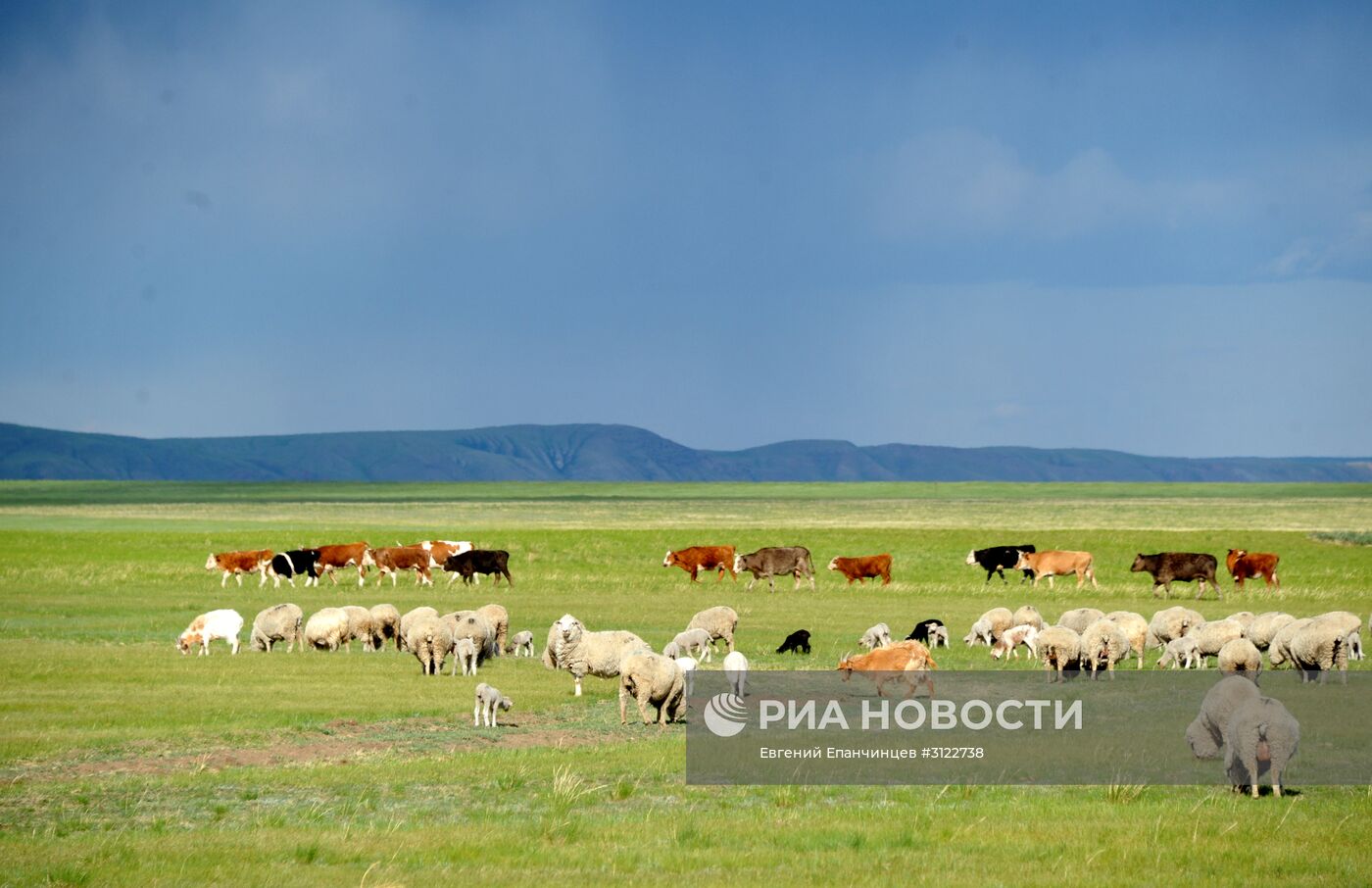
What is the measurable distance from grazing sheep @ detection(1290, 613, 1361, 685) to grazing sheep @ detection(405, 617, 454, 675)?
1417 cm

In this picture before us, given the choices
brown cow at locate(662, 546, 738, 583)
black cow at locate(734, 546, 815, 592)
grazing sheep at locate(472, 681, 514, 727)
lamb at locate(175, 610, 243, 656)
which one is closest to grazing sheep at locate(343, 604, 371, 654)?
lamb at locate(175, 610, 243, 656)

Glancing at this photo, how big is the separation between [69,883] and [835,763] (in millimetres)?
8746

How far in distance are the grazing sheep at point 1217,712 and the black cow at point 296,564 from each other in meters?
36.2

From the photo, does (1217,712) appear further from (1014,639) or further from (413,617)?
(413,617)

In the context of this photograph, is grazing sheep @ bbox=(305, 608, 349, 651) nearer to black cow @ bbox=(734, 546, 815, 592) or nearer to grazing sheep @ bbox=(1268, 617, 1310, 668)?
grazing sheep @ bbox=(1268, 617, 1310, 668)

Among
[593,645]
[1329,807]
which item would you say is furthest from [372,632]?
[1329,807]

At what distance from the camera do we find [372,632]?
28250 mm

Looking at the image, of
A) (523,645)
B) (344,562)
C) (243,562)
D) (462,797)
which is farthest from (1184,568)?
(462,797)

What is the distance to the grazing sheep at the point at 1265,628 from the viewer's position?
2373 centimetres

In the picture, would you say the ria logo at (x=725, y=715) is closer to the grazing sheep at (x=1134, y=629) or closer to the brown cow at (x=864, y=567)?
the grazing sheep at (x=1134, y=629)

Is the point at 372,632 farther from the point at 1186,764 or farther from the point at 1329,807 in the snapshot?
the point at 1329,807

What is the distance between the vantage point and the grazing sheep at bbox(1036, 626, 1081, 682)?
A: 21750 millimetres

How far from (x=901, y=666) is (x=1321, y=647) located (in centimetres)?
679

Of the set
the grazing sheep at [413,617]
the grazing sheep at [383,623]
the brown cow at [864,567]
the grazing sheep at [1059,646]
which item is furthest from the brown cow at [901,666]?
the brown cow at [864,567]
